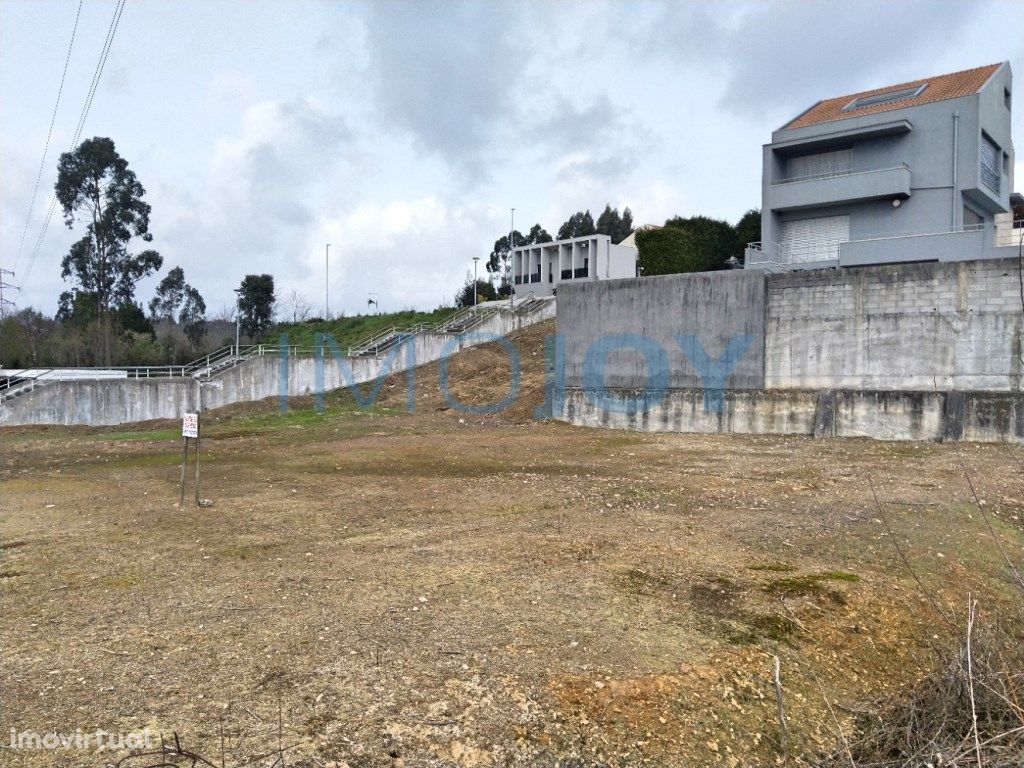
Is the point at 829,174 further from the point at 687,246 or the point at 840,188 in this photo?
the point at 687,246

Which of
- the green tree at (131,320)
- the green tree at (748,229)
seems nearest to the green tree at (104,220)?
the green tree at (131,320)

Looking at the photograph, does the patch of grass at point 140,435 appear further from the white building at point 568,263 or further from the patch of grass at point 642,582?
the white building at point 568,263

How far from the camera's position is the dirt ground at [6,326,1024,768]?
13.3 feet

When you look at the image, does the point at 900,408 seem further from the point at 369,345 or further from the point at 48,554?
the point at 369,345

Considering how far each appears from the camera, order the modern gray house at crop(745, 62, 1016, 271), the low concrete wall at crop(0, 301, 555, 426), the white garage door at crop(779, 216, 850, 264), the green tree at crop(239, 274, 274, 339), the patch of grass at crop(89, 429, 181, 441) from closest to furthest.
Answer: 1. the patch of grass at crop(89, 429, 181, 441)
2. the low concrete wall at crop(0, 301, 555, 426)
3. the modern gray house at crop(745, 62, 1016, 271)
4. the white garage door at crop(779, 216, 850, 264)
5. the green tree at crop(239, 274, 274, 339)

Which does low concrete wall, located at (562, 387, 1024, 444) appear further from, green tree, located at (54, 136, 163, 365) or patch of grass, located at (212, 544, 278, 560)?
green tree, located at (54, 136, 163, 365)

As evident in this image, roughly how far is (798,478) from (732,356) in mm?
7484

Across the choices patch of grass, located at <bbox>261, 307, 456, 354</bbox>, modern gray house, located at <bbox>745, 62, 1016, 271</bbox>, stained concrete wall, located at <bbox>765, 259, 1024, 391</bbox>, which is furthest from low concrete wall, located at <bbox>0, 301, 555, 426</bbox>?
stained concrete wall, located at <bbox>765, 259, 1024, 391</bbox>

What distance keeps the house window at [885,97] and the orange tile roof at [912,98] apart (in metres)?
0.20

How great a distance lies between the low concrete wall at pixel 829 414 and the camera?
15672mm

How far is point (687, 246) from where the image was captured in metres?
38.2

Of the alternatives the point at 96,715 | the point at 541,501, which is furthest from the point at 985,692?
the point at 541,501

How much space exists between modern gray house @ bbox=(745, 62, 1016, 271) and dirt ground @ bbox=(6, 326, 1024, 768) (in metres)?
16.3

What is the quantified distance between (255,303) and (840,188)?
40.3 m
